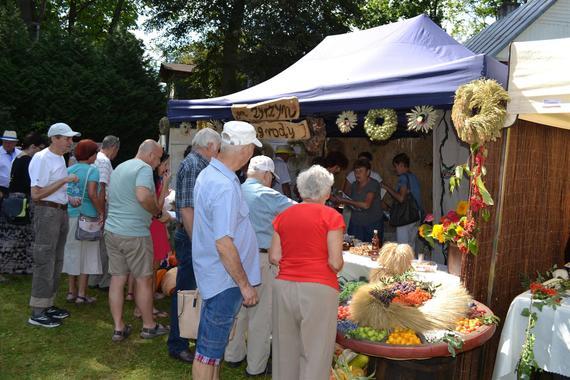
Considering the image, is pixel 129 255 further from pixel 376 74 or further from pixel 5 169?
pixel 5 169

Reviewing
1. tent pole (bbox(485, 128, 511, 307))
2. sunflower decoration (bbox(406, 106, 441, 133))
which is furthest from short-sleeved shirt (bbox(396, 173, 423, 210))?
tent pole (bbox(485, 128, 511, 307))

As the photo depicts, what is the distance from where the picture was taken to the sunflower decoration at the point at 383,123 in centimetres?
437

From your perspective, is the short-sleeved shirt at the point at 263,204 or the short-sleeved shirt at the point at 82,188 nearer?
the short-sleeved shirt at the point at 263,204

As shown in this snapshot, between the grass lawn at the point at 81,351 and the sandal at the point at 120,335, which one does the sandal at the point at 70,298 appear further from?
the sandal at the point at 120,335

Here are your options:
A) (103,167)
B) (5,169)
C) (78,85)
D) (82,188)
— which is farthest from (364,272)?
(78,85)

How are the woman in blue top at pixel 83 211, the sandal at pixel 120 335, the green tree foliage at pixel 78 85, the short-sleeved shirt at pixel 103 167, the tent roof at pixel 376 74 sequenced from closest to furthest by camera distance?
1. the tent roof at pixel 376 74
2. the sandal at pixel 120 335
3. the woman in blue top at pixel 83 211
4. the short-sleeved shirt at pixel 103 167
5. the green tree foliage at pixel 78 85

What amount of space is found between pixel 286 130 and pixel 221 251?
2.74 meters

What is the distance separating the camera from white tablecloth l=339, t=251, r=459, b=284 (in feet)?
12.8

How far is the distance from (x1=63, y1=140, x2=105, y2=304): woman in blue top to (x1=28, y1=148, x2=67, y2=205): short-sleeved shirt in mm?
264

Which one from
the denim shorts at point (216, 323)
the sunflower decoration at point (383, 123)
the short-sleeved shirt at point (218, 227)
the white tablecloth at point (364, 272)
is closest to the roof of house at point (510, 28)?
the sunflower decoration at point (383, 123)

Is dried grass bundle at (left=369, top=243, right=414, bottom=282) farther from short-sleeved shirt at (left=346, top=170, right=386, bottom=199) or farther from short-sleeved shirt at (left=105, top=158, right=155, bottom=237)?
short-sleeved shirt at (left=105, top=158, right=155, bottom=237)

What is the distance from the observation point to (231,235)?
8.70 ft

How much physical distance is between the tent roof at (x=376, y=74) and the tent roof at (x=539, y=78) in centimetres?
20

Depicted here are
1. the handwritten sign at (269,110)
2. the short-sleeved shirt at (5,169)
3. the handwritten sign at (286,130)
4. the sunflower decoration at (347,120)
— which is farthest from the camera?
the short-sleeved shirt at (5,169)
